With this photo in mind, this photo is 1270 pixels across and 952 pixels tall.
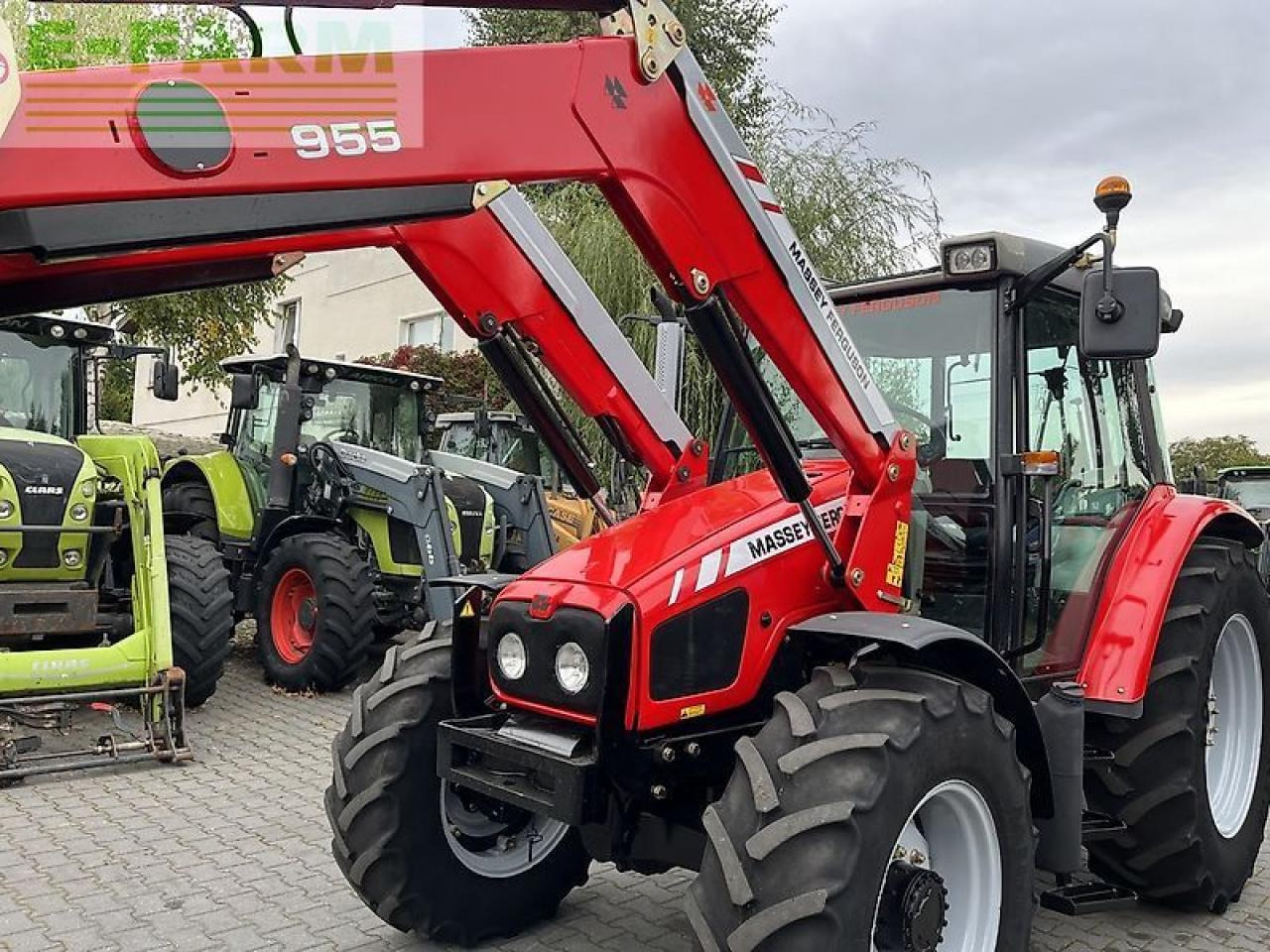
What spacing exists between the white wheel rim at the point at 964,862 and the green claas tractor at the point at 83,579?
4.42 m

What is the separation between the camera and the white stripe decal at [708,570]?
3.07m

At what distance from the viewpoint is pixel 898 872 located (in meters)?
2.83

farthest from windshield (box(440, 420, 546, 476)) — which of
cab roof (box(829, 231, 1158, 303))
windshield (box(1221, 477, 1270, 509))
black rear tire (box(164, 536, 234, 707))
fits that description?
windshield (box(1221, 477, 1270, 509))

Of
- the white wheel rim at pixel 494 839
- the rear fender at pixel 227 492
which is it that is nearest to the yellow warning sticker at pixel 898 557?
the white wheel rim at pixel 494 839

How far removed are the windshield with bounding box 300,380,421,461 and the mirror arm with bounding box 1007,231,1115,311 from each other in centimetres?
649

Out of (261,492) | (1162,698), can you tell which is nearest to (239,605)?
(261,492)

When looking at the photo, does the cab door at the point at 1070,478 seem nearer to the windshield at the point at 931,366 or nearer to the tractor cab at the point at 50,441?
the windshield at the point at 931,366

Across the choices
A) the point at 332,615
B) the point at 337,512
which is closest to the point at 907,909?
the point at 332,615

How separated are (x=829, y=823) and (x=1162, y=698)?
197cm

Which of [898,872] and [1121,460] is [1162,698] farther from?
[898,872]

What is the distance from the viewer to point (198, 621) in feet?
22.4

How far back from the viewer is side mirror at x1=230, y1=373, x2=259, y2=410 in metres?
A: 8.91

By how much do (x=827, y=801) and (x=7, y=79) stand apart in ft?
7.07

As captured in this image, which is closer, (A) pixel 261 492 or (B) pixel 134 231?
(B) pixel 134 231
